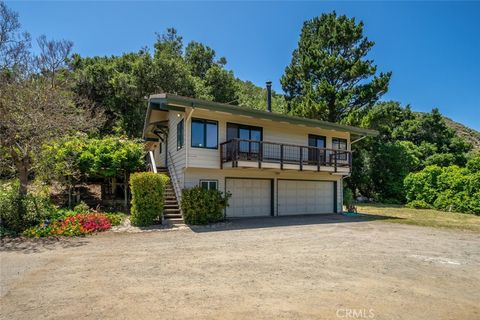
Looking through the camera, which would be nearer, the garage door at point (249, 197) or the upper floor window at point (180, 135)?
the upper floor window at point (180, 135)

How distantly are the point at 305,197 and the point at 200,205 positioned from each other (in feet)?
24.9

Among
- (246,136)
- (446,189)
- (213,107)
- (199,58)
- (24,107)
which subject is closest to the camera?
(24,107)

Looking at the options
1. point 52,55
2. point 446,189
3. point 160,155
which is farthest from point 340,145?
point 52,55

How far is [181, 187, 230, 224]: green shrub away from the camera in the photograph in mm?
Answer: 12531

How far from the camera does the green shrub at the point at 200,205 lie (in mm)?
12531

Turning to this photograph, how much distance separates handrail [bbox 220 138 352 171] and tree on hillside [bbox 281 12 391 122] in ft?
29.1

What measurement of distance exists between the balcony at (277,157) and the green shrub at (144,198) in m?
3.36

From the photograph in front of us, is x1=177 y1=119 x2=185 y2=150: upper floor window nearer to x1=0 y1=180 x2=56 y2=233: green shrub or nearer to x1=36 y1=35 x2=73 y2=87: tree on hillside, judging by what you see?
x1=36 y1=35 x2=73 y2=87: tree on hillside

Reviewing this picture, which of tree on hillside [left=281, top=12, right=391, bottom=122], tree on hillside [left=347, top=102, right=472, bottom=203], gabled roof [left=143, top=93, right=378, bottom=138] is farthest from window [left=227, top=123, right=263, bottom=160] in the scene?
tree on hillside [left=347, top=102, right=472, bottom=203]

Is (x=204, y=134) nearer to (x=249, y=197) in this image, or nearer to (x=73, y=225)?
(x=249, y=197)

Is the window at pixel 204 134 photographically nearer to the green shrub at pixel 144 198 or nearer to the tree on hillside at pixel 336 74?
the green shrub at pixel 144 198

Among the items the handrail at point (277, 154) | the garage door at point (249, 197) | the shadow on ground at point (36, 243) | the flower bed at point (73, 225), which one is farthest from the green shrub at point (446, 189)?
the shadow on ground at point (36, 243)

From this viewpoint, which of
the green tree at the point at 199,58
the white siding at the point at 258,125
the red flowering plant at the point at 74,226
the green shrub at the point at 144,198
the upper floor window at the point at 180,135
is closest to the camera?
the red flowering plant at the point at 74,226

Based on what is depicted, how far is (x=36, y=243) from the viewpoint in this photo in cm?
888
